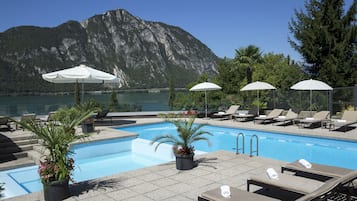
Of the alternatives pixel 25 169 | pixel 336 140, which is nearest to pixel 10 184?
pixel 25 169

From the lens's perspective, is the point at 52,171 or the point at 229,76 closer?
the point at 52,171

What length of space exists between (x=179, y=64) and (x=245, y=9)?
10737cm

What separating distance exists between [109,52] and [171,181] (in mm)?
114919

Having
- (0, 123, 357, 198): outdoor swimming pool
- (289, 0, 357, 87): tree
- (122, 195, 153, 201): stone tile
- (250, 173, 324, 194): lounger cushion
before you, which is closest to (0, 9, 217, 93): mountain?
(289, 0, 357, 87): tree

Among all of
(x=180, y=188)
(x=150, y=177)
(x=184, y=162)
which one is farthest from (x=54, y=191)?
(x=184, y=162)

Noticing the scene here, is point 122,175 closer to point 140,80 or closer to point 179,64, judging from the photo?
point 140,80

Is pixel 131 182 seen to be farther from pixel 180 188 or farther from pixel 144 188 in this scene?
pixel 180 188

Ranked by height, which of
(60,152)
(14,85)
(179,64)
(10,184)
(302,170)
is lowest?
(10,184)

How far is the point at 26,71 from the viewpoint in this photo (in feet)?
269

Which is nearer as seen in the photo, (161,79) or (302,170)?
(302,170)

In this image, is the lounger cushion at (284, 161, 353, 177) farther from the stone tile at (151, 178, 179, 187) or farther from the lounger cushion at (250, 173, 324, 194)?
the stone tile at (151, 178, 179, 187)

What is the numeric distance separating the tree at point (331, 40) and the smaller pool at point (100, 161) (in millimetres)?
14518

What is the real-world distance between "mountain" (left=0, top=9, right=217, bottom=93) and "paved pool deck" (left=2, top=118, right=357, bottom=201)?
5904 centimetres

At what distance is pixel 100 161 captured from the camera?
9.15 metres
